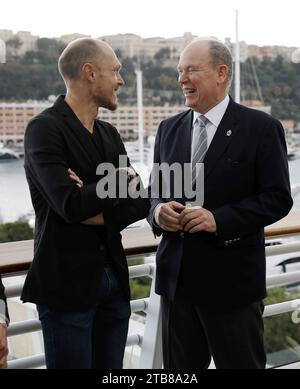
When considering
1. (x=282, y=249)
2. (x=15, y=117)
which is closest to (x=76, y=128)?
(x=15, y=117)

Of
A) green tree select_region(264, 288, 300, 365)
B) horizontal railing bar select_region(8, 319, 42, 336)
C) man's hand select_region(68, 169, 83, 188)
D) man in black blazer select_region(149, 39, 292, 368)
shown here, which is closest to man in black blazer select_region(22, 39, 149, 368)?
man's hand select_region(68, 169, 83, 188)

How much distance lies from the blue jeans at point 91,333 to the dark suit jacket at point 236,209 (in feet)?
0.82

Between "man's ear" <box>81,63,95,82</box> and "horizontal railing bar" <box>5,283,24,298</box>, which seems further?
"horizontal railing bar" <box>5,283,24,298</box>

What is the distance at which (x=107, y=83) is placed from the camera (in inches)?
70.5

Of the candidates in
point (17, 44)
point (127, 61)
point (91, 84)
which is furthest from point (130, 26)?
point (91, 84)

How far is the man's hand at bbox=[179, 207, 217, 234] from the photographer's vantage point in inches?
73.0

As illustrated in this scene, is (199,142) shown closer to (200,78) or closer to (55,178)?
(200,78)

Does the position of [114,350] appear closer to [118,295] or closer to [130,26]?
[118,295]

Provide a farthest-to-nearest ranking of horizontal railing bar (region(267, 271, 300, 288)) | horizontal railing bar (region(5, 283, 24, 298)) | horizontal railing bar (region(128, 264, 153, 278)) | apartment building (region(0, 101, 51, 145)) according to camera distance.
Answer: horizontal railing bar (region(267, 271, 300, 288)), apartment building (region(0, 101, 51, 145)), horizontal railing bar (region(128, 264, 153, 278)), horizontal railing bar (region(5, 283, 24, 298))

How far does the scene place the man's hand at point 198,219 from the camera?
1.85m

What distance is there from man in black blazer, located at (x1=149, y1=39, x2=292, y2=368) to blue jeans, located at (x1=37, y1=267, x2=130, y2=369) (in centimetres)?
25

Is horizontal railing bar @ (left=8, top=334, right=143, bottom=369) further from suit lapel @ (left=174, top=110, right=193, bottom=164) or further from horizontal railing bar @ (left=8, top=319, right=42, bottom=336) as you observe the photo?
suit lapel @ (left=174, top=110, right=193, bottom=164)

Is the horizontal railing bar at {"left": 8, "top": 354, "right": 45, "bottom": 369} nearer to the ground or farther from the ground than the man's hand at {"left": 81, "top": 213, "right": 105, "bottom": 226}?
nearer to the ground
